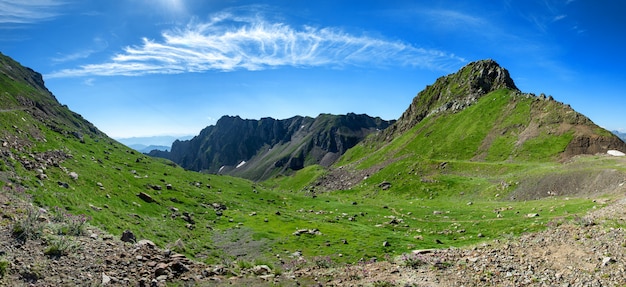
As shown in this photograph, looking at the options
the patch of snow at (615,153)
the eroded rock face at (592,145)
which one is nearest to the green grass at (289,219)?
the eroded rock face at (592,145)

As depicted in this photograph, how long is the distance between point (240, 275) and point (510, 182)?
65.7m

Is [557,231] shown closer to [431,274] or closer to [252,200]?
[431,274]

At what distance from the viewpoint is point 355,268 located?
2502cm

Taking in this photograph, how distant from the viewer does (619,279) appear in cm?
1697

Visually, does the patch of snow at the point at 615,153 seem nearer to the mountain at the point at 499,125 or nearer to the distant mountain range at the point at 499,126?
the mountain at the point at 499,125

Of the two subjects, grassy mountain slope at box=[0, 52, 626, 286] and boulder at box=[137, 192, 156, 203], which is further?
boulder at box=[137, 192, 156, 203]

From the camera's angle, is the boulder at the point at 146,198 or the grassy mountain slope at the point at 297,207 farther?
the boulder at the point at 146,198

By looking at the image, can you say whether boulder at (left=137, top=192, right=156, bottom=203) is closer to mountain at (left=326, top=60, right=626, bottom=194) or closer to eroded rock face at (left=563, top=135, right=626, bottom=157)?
mountain at (left=326, top=60, right=626, bottom=194)

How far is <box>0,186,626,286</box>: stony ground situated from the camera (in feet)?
57.4

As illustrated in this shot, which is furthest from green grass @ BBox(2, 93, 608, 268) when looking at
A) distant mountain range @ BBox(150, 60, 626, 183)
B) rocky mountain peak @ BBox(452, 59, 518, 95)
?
rocky mountain peak @ BBox(452, 59, 518, 95)

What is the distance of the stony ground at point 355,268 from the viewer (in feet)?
57.4

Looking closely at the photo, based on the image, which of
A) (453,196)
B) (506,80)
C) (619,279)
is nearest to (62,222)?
(619,279)

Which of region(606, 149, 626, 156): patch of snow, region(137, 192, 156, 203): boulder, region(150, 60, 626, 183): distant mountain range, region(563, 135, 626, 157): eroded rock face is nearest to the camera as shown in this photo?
region(137, 192, 156, 203): boulder

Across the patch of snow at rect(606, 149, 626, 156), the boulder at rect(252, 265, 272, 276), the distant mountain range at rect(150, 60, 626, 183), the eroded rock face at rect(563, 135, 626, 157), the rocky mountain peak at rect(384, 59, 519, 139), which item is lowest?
the boulder at rect(252, 265, 272, 276)
